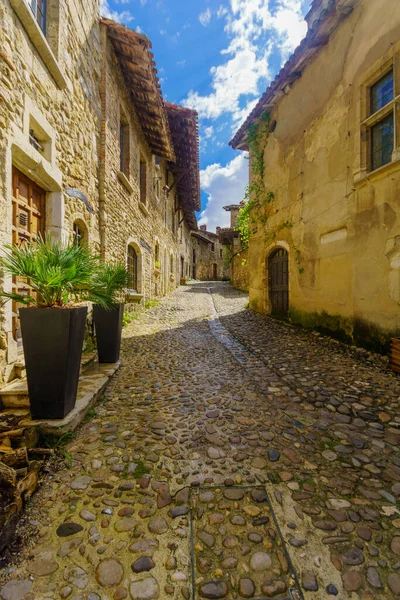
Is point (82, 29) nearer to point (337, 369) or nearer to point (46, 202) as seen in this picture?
point (46, 202)

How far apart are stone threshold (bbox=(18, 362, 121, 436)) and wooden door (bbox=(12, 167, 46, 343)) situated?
0.99 metres

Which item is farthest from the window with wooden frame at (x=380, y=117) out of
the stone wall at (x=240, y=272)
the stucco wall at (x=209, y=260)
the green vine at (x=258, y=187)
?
the stucco wall at (x=209, y=260)

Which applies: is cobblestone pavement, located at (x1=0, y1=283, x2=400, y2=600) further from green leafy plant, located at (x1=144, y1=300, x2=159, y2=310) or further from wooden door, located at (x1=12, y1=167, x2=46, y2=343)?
green leafy plant, located at (x1=144, y1=300, x2=159, y2=310)

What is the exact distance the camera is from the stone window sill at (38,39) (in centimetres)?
290

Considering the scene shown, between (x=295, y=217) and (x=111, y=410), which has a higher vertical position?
(x=295, y=217)

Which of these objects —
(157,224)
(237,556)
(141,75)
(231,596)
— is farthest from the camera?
(157,224)

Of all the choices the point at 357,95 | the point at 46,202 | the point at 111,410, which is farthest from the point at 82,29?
the point at 111,410

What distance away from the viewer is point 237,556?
1.22 metres

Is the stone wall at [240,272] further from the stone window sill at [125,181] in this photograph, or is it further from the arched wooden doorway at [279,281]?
the stone window sill at [125,181]

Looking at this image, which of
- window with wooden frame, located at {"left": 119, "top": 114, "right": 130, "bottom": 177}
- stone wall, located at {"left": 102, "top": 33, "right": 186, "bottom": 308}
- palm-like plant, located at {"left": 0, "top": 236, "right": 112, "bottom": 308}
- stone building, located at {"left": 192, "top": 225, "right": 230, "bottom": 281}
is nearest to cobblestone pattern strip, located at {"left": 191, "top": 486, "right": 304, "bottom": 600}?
palm-like plant, located at {"left": 0, "top": 236, "right": 112, "bottom": 308}

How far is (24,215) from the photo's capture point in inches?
131

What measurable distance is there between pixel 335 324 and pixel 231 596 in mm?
4632

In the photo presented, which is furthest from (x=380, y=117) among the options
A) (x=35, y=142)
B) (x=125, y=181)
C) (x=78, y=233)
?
(x=125, y=181)

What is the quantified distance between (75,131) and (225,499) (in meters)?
5.51
